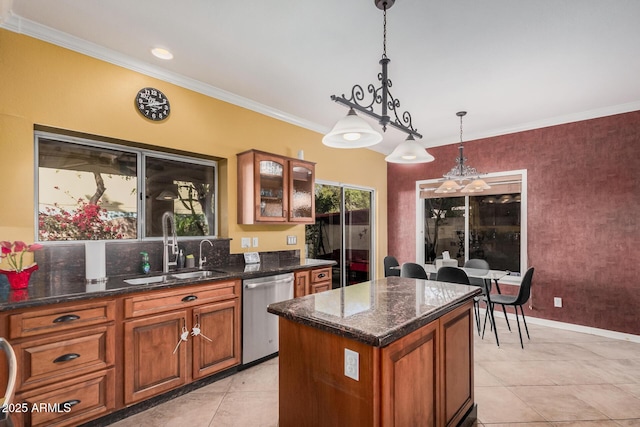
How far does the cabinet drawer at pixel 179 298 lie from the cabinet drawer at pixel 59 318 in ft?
0.45

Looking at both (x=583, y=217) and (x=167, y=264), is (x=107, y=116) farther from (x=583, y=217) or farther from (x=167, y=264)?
(x=583, y=217)

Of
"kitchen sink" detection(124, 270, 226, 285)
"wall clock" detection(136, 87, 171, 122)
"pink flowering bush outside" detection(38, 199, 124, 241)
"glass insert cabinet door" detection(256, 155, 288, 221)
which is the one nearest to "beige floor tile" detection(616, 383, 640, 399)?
"glass insert cabinet door" detection(256, 155, 288, 221)

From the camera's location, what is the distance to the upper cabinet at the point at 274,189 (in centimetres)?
335

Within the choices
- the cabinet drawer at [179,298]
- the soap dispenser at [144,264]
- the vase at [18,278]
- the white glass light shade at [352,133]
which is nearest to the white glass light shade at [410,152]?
the white glass light shade at [352,133]

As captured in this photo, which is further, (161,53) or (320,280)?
(320,280)

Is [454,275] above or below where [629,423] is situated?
above

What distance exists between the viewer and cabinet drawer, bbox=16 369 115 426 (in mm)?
1811

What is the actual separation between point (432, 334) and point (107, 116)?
288 centimetres

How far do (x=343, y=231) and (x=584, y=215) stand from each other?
10.2ft

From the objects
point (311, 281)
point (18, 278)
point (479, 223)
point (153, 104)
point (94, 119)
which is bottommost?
point (311, 281)

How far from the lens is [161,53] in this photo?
2.58 m

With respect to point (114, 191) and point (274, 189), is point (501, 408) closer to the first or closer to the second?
point (274, 189)

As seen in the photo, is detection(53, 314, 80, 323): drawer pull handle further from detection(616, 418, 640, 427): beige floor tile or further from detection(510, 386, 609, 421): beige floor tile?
detection(616, 418, 640, 427): beige floor tile

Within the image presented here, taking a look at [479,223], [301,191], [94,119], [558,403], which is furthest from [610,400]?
[94,119]
